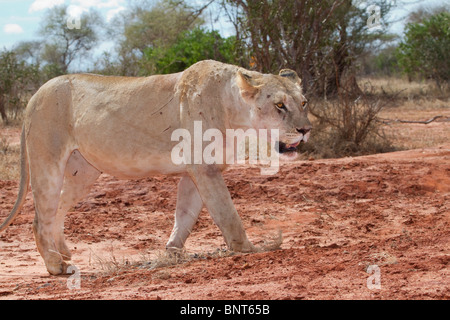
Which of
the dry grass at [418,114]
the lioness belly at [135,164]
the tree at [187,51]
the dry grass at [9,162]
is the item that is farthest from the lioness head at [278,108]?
the tree at [187,51]

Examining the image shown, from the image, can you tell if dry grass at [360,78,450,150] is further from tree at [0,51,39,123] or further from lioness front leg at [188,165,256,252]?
tree at [0,51,39,123]

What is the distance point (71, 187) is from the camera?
19.5 feet

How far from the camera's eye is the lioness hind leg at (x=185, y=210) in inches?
218

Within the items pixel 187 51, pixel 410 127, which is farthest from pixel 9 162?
pixel 410 127

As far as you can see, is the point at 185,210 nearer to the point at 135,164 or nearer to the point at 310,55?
the point at 135,164

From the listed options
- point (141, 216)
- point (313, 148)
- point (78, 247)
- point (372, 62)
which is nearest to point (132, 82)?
point (78, 247)

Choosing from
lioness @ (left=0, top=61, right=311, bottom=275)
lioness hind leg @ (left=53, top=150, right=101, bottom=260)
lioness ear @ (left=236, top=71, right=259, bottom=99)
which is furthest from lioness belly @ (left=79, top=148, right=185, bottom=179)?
lioness ear @ (left=236, top=71, right=259, bottom=99)

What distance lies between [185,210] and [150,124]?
83 cm

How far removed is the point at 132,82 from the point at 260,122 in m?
1.25

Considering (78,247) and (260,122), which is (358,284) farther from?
A: (78,247)

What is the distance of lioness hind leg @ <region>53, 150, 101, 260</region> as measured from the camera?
19.2 ft

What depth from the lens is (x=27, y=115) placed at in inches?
220

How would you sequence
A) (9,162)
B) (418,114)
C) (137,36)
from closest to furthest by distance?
(9,162), (418,114), (137,36)

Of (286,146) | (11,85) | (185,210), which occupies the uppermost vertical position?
(11,85)
